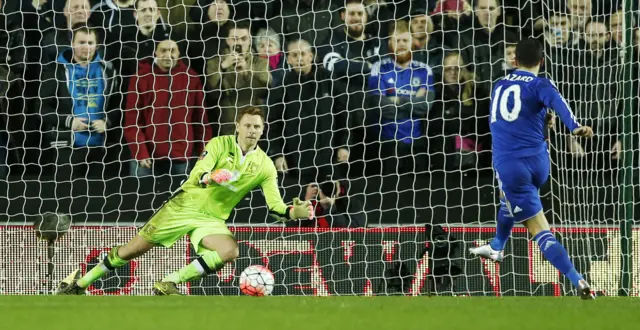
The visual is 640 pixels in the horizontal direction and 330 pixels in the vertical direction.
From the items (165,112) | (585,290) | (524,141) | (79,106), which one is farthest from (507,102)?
(79,106)

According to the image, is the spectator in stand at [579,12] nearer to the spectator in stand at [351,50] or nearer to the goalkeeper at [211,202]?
the spectator in stand at [351,50]

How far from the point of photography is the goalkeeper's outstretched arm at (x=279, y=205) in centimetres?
818

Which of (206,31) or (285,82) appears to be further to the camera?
(206,31)

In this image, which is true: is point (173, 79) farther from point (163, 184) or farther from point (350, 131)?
point (350, 131)

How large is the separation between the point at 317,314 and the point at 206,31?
16.0 feet

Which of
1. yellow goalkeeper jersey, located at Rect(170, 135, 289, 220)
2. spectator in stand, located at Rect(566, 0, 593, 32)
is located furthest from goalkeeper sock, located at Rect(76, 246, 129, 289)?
spectator in stand, located at Rect(566, 0, 593, 32)

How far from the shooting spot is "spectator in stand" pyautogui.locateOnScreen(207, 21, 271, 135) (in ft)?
33.6

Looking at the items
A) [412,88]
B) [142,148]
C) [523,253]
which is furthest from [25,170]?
[523,253]

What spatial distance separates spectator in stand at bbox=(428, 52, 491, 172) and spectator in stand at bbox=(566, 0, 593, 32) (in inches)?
37.3

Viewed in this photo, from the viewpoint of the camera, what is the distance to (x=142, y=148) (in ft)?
33.9

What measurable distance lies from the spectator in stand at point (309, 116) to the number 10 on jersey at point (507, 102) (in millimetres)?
2695

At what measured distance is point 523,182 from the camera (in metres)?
7.63

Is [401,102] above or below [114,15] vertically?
below

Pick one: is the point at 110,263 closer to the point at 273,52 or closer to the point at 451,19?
the point at 273,52
